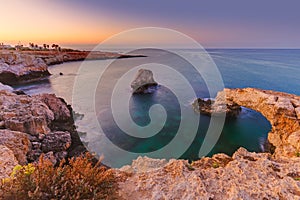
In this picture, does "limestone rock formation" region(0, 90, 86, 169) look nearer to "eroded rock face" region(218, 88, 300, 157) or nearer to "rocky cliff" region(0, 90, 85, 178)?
"rocky cliff" region(0, 90, 85, 178)

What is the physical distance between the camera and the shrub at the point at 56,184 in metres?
2.47

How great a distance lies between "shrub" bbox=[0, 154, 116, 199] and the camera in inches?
97.3

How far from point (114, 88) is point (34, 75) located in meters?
12.8

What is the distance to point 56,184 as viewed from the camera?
8.55 feet

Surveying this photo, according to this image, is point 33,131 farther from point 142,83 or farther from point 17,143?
point 142,83

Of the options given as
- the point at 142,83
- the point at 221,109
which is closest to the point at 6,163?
the point at 221,109

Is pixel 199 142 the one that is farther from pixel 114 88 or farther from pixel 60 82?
pixel 60 82

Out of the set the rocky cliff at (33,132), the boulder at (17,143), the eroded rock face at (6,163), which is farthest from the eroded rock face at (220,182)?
the boulder at (17,143)

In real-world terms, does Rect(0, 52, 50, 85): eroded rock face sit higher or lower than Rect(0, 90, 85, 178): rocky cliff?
higher

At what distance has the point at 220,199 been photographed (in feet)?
9.29

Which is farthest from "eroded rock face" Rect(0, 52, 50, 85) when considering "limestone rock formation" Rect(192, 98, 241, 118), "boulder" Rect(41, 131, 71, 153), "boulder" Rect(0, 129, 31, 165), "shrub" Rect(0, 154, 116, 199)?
"shrub" Rect(0, 154, 116, 199)

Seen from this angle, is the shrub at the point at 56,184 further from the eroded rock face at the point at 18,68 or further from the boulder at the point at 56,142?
the eroded rock face at the point at 18,68

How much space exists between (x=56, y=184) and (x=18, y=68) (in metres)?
28.9

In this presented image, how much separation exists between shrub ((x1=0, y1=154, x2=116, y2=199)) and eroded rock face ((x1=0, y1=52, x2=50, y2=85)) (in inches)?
1026
